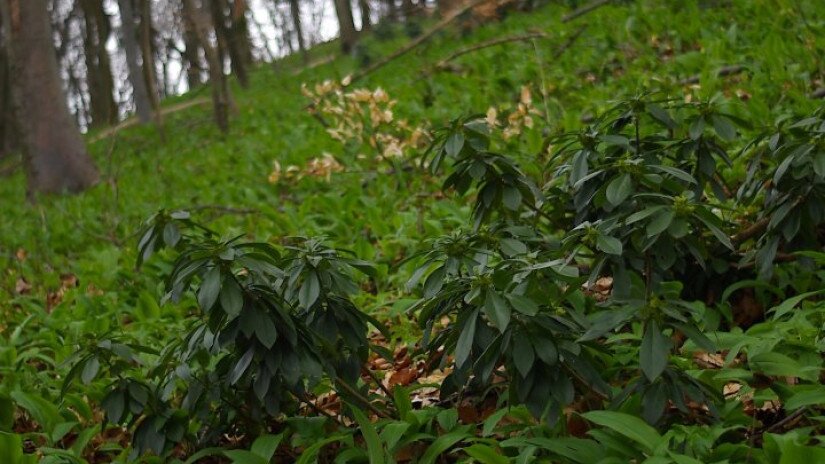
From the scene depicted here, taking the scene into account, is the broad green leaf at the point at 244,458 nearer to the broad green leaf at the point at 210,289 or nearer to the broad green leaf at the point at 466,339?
the broad green leaf at the point at 210,289

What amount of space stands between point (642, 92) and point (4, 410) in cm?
235

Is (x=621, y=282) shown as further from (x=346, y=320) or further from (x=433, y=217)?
(x=433, y=217)

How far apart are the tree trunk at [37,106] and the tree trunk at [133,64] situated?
6.97 meters

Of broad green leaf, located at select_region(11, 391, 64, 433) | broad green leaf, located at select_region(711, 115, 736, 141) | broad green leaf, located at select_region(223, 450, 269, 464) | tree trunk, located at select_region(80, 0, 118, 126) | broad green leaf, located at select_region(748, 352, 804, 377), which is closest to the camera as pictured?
broad green leaf, located at select_region(748, 352, 804, 377)

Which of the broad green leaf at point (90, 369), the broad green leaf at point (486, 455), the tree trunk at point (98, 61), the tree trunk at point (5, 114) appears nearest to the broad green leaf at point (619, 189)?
the broad green leaf at point (486, 455)

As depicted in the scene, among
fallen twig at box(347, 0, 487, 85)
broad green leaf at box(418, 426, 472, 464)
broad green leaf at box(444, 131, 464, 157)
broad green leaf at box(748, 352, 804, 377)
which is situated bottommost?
broad green leaf at box(418, 426, 472, 464)

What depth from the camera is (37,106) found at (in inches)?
359

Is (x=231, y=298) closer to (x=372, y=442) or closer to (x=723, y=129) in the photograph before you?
(x=372, y=442)

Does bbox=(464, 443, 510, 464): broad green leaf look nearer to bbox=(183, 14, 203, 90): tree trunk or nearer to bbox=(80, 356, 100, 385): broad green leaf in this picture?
bbox=(80, 356, 100, 385): broad green leaf

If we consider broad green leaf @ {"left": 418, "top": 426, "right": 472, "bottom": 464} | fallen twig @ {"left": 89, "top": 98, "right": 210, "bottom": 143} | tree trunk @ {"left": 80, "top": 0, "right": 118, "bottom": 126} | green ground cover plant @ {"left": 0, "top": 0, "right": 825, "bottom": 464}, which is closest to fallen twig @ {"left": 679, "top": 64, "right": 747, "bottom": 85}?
green ground cover plant @ {"left": 0, "top": 0, "right": 825, "bottom": 464}

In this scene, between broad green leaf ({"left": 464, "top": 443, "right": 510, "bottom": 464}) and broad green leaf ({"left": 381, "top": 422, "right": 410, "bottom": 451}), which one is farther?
broad green leaf ({"left": 381, "top": 422, "right": 410, "bottom": 451})

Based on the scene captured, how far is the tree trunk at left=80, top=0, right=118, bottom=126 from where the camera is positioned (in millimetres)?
19875

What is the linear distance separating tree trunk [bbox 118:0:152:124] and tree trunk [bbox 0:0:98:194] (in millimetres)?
6972

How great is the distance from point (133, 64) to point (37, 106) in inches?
292
